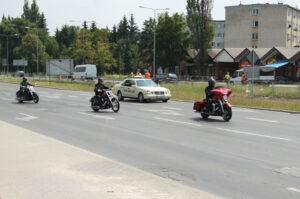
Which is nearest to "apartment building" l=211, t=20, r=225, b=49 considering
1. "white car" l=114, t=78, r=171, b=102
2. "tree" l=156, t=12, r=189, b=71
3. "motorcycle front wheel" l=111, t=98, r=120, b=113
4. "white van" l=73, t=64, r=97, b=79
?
"tree" l=156, t=12, r=189, b=71

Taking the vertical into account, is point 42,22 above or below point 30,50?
above

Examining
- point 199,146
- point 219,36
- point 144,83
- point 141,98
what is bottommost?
point 199,146

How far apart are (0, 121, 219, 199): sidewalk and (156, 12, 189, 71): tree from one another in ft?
216

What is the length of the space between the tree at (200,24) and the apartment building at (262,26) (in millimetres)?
21404

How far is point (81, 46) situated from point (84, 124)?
54.9 metres

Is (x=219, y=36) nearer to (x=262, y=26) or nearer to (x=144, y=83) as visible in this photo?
(x=262, y=26)

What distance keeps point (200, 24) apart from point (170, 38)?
9601 millimetres

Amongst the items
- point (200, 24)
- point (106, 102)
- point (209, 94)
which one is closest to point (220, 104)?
point (209, 94)

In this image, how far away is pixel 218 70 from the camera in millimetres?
A: 70875

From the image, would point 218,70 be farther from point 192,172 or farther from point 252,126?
point 192,172

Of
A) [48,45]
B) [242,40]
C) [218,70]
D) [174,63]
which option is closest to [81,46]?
[174,63]

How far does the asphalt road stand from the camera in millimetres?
6496

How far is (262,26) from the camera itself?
82.2 meters

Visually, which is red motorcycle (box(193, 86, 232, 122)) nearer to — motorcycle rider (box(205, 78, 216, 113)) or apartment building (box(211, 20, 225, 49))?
motorcycle rider (box(205, 78, 216, 113))
